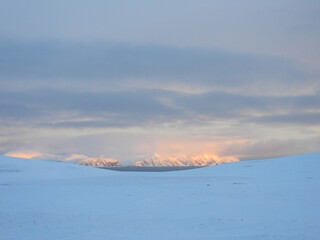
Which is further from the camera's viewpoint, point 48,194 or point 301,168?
point 301,168

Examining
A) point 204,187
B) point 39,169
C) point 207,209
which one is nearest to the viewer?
point 207,209

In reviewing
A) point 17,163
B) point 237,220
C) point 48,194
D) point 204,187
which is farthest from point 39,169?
point 237,220

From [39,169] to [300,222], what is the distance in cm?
2912

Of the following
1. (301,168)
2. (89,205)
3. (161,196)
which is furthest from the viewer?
(301,168)

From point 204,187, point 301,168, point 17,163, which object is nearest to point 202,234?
point 204,187

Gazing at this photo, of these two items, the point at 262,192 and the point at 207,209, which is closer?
the point at 207,209

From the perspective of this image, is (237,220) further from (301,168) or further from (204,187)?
(301,168)

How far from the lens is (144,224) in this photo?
550 inches

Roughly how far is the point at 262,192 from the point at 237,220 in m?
6.86

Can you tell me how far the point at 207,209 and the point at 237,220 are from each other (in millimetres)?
2291

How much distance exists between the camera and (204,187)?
23469 millimetres

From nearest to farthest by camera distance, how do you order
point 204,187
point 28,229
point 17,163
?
point 28,229
point 204,187
point 17,163

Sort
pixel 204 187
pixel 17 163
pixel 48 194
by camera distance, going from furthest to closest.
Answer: pixel 17 163 < pixel 204 187 < pixel 48 194

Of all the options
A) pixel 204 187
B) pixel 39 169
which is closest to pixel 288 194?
pixel 204 187
